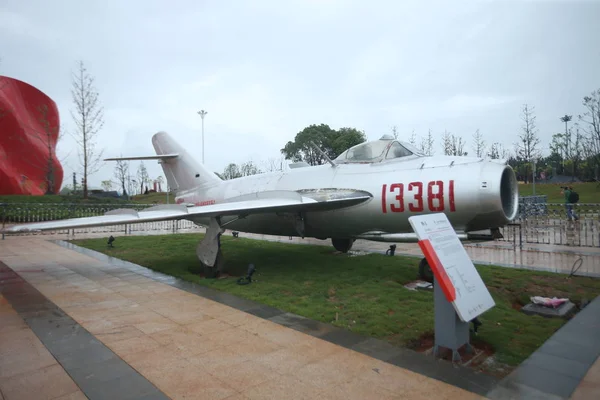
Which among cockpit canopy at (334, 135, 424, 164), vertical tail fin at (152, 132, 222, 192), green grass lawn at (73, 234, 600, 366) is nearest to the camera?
green grass lawn at (73, 234, 600, 366)

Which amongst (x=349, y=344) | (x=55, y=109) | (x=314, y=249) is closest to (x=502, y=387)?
(x=349, y=344)

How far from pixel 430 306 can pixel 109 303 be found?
5.43 meters

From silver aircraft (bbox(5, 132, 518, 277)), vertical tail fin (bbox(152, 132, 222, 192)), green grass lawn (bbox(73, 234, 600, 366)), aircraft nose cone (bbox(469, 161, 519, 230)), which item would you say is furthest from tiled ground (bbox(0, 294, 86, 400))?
vertical tail fin (bbox(152, 132, 222, 192))

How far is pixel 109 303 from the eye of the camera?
5973mm

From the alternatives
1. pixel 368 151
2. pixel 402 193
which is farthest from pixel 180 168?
pixel 402 193

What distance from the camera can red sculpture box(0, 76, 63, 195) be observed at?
110 ft

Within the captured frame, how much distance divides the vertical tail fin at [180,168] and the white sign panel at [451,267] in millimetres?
8290

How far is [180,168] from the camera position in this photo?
11.5m

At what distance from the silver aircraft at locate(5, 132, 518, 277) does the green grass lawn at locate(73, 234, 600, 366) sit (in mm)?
979

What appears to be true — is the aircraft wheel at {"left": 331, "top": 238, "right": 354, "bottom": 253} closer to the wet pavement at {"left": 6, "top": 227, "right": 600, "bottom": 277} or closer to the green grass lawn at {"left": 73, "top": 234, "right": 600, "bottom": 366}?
the green grass lawn at {"left": 73, "top": 234, "right": 600, "bottom": 366}

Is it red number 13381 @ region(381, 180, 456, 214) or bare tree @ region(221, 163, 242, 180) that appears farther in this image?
bare tree @ region(221, 163, 242, 180)

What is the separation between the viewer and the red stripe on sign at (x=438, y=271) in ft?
11.4

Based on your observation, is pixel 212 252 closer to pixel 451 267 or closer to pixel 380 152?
pixel 380 152

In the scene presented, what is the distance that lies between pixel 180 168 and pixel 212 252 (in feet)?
15.3
